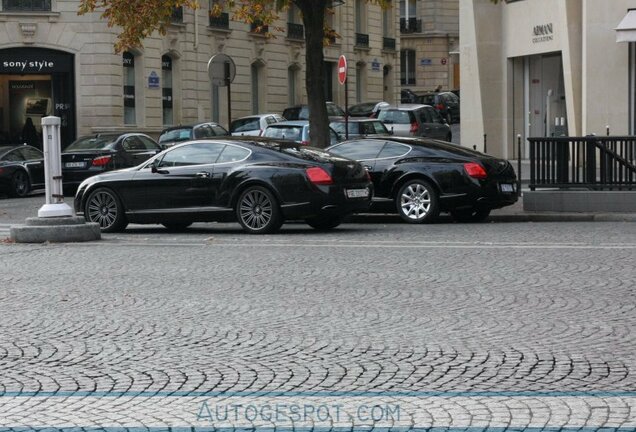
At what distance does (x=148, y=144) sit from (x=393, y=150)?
12881mm

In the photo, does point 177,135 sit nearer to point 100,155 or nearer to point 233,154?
point 100,155

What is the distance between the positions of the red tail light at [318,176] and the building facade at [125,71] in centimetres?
1911

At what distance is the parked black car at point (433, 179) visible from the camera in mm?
20188

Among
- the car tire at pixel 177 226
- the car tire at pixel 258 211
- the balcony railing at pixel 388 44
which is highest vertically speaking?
the balcony railing at pixel 388 44

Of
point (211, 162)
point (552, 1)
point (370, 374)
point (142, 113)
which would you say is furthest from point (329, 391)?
point (142, 113)

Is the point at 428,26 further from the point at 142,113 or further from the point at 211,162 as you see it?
the point at 211,162

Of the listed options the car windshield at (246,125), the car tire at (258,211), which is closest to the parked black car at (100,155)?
the car windshield at (246,125)

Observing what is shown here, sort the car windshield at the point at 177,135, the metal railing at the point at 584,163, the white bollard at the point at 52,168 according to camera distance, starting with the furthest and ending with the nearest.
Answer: the car windshield at the point at 177,135 < the metal railing at the point at 584,163 < the white bollard at the point at 52,168

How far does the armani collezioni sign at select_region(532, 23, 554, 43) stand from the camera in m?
34.8

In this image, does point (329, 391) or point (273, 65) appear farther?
point (273, 65)

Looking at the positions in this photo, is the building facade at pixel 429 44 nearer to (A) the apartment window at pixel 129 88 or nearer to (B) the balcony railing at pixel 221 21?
(B) the balcony railing at pixel 221 21

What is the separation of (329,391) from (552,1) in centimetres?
2878

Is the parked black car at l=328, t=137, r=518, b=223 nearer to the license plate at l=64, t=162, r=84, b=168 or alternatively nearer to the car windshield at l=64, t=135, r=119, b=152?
the license plate at l=64, t=162, r=84, b=168

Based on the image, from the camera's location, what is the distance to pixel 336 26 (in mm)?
58656
